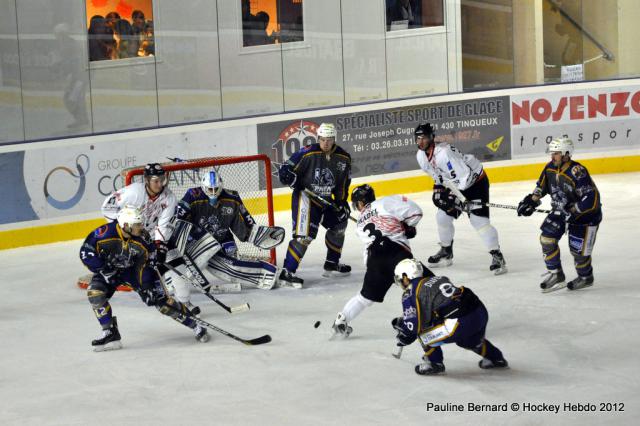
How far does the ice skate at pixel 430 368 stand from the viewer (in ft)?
17.7

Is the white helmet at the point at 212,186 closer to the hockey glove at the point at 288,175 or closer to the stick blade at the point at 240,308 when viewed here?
the hockey glove at the point at 288,175

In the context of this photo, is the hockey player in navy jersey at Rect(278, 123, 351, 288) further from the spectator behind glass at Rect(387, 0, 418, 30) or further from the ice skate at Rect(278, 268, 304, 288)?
the spectator behind glass at Rect(387, 0, 418, 30)

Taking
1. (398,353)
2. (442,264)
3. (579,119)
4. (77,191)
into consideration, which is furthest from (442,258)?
(579,119)

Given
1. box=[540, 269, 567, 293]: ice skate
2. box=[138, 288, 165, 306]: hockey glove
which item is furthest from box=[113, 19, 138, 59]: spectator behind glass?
box=[540, 269, 567, 293]: ice skate

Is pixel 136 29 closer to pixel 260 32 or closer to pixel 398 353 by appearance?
pixel 260 32

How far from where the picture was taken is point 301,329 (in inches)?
254

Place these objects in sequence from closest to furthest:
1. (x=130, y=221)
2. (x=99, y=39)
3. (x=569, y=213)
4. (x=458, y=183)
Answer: (x=130, y=221) < (x=569, y=213) < (x=458, y=183) < (x=99, y=39)

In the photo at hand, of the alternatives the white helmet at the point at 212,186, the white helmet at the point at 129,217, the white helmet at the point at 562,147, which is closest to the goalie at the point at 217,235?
the white helmet at the point at 212,186

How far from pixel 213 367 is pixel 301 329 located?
2.84ft

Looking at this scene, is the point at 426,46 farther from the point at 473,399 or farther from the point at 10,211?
the point at 473,399

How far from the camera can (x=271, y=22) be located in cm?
1108

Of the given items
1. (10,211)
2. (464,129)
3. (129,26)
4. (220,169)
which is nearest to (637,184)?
(464,129)

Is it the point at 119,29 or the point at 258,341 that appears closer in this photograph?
the point at 258,341

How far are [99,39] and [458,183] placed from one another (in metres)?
4.16
